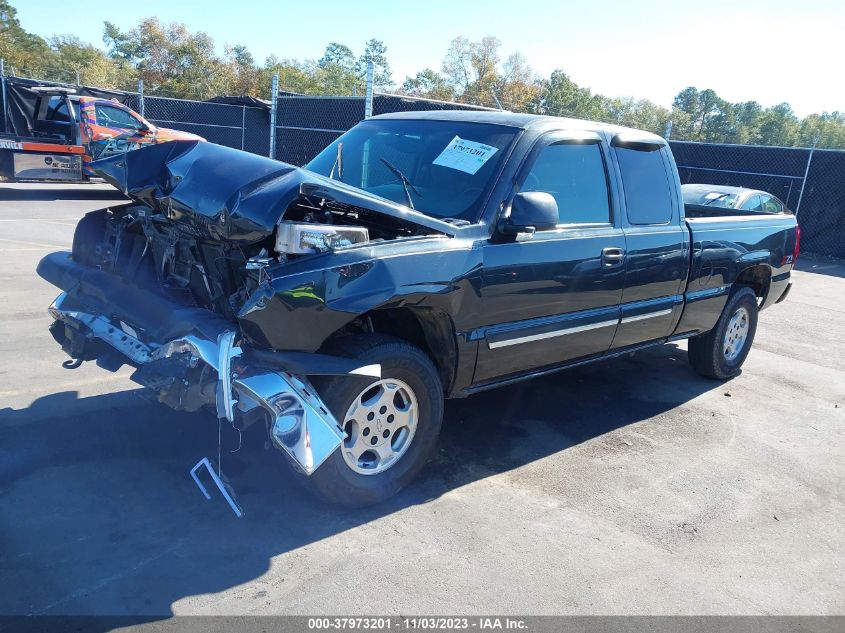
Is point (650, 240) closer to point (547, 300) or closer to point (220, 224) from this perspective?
point (547, 300)

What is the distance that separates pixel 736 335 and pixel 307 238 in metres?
4.84

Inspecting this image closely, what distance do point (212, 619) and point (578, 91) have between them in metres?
55.6

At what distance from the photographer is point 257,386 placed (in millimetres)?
3119

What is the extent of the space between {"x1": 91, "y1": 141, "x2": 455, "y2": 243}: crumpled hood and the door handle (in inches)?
51.3

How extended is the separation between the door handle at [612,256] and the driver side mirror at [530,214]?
81cm

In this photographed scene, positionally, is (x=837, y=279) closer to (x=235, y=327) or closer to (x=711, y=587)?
(x=711, y=587)

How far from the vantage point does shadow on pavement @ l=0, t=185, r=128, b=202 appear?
15.1 m

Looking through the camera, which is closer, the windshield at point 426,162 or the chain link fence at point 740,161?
the windshield at point 426,162

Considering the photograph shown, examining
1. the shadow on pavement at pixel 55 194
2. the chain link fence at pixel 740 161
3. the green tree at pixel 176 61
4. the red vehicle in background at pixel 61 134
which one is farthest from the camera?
the green tree at pixel 176 61

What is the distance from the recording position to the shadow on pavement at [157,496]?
287 centimetres

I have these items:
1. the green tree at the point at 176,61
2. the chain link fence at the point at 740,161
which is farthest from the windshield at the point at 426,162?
the green tree at the point at 176,61

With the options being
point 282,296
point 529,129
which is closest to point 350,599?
point 282,296

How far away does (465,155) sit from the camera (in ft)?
13.9

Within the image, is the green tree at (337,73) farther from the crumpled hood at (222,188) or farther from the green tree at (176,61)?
the crumpled hood at (222,188)
